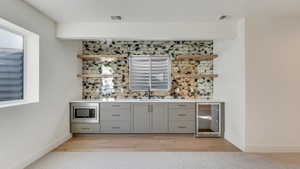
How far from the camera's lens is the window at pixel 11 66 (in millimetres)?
2604

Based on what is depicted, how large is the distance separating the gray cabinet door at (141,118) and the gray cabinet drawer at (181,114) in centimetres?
53

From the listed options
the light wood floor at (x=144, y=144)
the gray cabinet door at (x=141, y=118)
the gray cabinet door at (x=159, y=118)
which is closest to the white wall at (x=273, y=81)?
the light wood floor at (x=144, y=144)

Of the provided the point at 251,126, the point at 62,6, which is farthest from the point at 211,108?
the point at 62,6

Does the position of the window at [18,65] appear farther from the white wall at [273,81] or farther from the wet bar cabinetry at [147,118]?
the white wall at [273,81]

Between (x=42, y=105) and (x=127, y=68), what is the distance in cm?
229

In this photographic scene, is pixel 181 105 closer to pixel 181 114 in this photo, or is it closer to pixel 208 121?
pixel 181 114

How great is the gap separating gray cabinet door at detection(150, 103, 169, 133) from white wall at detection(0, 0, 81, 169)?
6.27 feet

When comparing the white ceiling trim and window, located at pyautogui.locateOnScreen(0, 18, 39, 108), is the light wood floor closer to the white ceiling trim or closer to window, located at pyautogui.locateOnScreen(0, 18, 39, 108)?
window, located at pyautogui.locateOnScreen(0, 18, 39, 108)

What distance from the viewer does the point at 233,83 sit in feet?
12.5

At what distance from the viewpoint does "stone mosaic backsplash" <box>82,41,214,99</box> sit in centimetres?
488

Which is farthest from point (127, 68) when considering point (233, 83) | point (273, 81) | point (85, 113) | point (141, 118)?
point (273, 81)

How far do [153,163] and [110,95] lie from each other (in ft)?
8.05

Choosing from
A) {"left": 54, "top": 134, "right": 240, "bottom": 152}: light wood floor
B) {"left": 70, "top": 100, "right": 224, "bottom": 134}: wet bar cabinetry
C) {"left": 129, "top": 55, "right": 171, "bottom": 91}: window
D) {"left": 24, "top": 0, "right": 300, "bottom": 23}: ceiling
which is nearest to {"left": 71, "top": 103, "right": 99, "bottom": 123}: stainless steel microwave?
{"left": 70, "top": 100, "right": 224, "bottom": 134}: wet bar cabinetry

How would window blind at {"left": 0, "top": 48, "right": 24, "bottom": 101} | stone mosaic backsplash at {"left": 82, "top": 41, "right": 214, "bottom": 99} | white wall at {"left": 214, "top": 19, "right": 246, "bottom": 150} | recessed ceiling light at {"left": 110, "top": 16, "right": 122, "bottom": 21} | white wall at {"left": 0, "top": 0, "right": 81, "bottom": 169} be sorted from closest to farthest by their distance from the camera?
white wall at {"left": 0, "top": 0, "right": 81, "bottom": 169} → window blind at {"left": 0, "top": 48, "right": 24, "bottom": 101} → recessed ceiling light at {"left": 110, "top": 16, "right": 122, "bottom": 21} → white wall at {"left": 214, "top": 19, "right": 246, "bottom": 150} → stone mosaic backsplash at {"left": 82, "top": 41, "right": 214, "bottom": 99}
